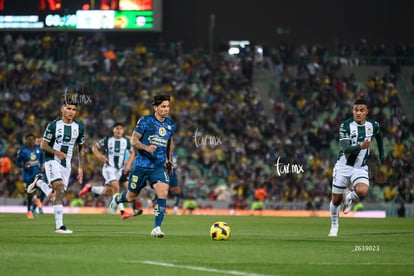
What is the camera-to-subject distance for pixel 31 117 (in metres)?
43.9

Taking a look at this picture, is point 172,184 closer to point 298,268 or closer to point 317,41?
point 298,268

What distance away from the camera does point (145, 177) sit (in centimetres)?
1797

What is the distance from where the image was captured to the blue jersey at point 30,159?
30375 millimetres

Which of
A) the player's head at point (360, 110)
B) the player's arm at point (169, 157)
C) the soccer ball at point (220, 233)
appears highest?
the player's head at point (360, 110)

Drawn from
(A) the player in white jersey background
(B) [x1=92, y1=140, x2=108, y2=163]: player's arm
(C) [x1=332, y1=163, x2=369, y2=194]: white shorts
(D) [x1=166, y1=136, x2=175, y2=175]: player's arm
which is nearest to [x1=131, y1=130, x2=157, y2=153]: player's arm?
(D) [x1=166, y1=136, x2=175, y2=175]: player's arm

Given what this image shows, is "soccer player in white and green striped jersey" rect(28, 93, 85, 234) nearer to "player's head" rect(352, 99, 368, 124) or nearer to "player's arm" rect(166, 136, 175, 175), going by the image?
"player's arm" rect(166, 136, 175, 175)

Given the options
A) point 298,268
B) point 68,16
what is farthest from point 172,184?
point 298,268

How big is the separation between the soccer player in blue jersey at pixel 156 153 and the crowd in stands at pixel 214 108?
21.3m

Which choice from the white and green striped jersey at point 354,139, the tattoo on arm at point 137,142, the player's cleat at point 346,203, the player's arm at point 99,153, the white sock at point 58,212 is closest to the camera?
the tattoo on arm at point 137,142

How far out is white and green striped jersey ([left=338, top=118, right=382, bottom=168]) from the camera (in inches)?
730

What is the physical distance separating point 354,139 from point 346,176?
0.77 metres

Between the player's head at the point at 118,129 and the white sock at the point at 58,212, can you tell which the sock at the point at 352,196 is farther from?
the player's head at the point at 118,129

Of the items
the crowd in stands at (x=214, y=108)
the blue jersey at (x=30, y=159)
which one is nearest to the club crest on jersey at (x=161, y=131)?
the blue jersey at (x=30, y=159)

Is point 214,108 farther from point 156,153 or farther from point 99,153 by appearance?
point 156,153
